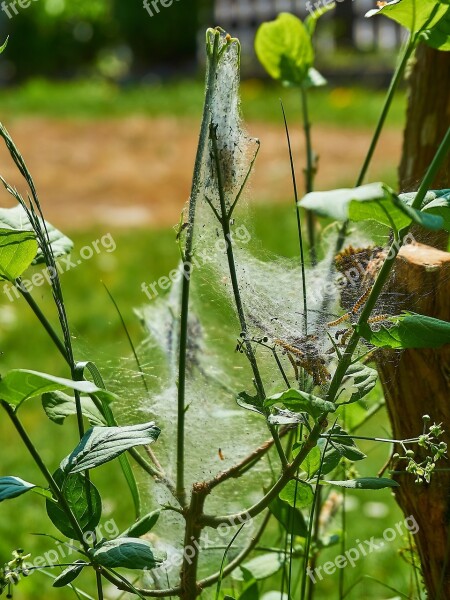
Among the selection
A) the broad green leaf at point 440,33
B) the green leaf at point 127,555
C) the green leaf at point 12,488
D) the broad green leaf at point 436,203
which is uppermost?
the broad green leaf at point 440,33

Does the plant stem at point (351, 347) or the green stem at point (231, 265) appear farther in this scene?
the green stem at point (231, 265)

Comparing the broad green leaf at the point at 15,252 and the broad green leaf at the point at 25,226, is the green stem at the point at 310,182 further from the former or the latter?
the broad green leaf at the point at 15,252

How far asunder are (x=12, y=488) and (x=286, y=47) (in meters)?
0.80

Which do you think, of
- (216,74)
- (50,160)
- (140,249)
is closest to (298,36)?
(216,74)

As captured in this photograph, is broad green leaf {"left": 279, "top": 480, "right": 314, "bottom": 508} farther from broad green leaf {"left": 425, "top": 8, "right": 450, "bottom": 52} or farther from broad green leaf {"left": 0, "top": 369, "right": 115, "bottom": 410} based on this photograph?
broad green leaf {"left": 425, "top": 8, "right": 450, "bottom": 52}

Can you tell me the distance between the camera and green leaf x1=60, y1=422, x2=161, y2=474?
0.85 m

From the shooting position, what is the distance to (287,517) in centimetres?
121

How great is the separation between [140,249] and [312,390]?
12.2 ft

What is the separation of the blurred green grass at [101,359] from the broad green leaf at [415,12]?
0.91 feet

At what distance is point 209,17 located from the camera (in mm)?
12773

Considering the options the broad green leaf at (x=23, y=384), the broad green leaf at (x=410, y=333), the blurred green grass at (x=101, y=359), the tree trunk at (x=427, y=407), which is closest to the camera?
the broad green leaf at (x=23, y=384)

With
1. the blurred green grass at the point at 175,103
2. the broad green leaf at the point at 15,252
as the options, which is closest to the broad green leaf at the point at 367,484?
the broad green leaf at the point at 15,252

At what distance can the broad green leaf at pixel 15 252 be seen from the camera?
0.94m

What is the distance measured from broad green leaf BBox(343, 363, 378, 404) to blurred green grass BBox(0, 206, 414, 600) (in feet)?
0.72
